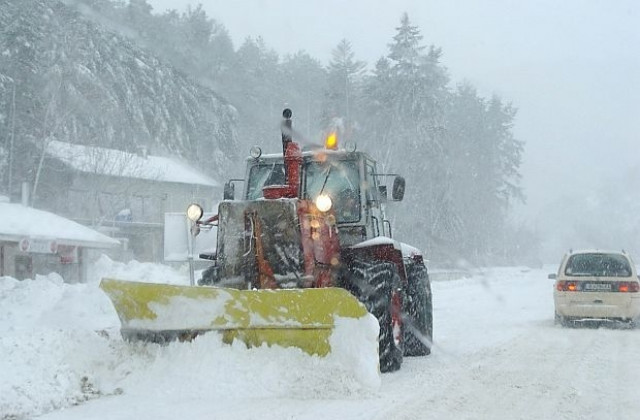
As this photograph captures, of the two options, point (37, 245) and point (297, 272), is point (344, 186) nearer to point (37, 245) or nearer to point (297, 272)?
point (297, 272)

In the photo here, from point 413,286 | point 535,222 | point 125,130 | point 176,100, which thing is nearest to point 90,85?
point 125,130

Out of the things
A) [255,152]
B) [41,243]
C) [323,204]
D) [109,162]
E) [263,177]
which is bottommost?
[41,243]

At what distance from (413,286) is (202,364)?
4.23 metres

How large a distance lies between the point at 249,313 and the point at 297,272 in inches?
37.9

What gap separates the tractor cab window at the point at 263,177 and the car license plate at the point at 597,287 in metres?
6.75

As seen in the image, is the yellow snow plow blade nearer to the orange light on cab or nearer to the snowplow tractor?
the snowplow tractor

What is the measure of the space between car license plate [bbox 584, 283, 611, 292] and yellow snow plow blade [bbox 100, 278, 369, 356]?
7936mm

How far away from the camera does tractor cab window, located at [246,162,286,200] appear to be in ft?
31.6

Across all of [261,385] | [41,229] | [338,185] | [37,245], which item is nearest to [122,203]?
[41,229]

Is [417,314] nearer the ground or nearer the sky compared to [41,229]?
nearer the ground

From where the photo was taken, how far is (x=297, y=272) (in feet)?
25.3

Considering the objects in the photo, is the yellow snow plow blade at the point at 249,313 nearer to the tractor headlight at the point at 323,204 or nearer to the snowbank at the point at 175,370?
the snowbank at the point at 175,370

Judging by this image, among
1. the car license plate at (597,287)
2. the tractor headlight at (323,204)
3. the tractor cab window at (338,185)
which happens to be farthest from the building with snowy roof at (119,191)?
the tractor headlight at (323,204)

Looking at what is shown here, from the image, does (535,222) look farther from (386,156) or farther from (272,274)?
(272,274)
